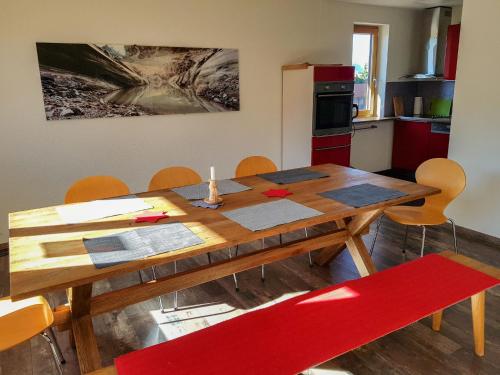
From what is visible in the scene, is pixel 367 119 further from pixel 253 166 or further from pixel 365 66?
pixel 253 166

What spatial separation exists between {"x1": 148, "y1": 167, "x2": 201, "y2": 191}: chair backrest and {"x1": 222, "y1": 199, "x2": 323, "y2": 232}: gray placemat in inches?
39.5

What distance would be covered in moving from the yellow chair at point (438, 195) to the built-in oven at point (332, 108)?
169cm

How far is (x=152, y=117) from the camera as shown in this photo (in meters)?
4.05

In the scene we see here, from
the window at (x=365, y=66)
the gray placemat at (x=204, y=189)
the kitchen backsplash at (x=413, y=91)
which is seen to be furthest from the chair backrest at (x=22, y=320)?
the kitchen backsplash at (x=413, y=91)

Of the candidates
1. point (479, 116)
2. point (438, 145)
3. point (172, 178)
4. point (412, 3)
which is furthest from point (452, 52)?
point (172, 178)

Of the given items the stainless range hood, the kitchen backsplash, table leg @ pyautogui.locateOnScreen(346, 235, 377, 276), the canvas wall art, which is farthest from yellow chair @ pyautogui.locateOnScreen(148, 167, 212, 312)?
the stainless range hood

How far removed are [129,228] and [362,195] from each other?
1.32m

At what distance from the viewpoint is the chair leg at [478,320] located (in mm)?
1963

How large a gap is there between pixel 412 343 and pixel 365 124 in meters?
4.04

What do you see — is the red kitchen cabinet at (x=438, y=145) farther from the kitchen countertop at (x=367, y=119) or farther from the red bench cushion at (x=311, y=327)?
the red bench cushion at (x=311, y=327)

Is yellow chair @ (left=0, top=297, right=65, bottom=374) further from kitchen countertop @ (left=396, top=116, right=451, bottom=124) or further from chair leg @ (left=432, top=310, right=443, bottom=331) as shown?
kitchen countertop @ (left=396, top=116, right=451, bottom=124)

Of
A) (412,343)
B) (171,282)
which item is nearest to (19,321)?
(171,282)

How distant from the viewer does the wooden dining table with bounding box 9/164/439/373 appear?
1452 mm

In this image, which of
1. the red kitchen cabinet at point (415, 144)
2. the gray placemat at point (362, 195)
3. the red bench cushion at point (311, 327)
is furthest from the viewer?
the red kitchen cabinet at point (415, 144)
